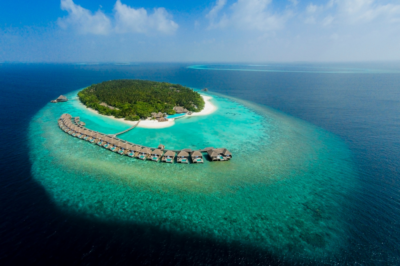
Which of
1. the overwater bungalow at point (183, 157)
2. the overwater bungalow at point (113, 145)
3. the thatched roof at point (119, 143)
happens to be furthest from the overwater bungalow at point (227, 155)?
the overwater bungalow at point (113, 145)

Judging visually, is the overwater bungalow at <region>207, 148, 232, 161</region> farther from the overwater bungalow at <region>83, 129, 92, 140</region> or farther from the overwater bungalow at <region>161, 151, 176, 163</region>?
the overwater bungalow at <region>83, 129, 92, 140</region>

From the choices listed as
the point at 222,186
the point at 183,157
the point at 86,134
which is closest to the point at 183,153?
the point at 183,157

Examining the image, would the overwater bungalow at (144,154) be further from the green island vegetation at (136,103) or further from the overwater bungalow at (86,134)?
the green island vegetation at (136,103)

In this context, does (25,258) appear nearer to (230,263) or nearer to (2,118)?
(230,263)

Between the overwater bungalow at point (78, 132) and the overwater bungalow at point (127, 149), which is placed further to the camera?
the overwater bungalow at point (78, 132)

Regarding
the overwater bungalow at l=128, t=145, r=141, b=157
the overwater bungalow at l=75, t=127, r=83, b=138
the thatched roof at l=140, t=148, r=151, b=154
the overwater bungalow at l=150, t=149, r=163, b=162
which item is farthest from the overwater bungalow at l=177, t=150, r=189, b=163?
the overwater bungalow at l=75, t=127, r=83, b=138

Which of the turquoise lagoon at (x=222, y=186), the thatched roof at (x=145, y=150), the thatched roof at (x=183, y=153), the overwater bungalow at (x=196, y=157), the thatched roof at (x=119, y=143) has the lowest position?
the turquoise lagoon at (x=222, y=186)
